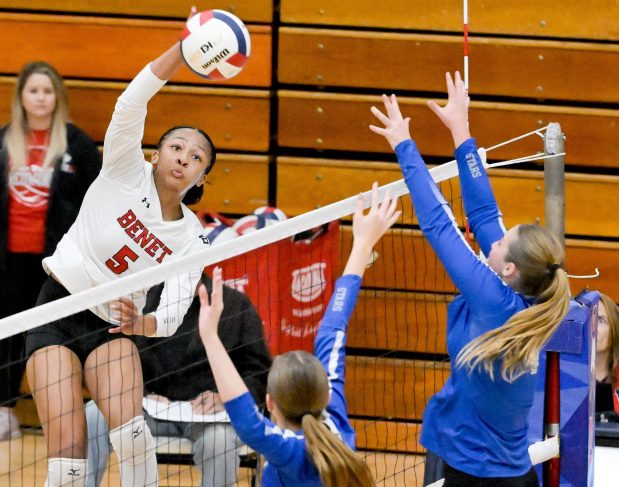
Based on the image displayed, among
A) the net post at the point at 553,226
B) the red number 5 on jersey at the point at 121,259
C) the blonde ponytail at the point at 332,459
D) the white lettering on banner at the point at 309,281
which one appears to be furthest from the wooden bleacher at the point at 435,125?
the blonde ponytail at the point at 332,459

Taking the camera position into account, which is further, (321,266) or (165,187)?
(321,266)

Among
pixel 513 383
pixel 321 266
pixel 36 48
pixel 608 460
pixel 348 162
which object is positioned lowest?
pixel 608 460

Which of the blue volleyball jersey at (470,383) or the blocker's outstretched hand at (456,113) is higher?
the blocker's outstretched hand at (456,113)

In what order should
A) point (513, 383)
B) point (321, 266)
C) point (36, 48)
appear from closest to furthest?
1. point (513, 383)
2. point (321, 266)
3. point (36, 48)

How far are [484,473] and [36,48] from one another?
415 cm

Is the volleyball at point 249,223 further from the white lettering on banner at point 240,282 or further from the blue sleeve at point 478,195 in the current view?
the blue sleeve at point 478,195

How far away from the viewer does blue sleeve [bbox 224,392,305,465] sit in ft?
10.6

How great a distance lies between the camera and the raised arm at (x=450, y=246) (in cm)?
357

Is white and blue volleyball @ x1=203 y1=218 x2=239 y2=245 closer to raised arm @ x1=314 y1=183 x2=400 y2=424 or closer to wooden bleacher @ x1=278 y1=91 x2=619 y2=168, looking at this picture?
wooden bleacher @ x1=278 y1=91 x2=619 y2=168

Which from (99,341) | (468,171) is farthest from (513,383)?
(99,341)

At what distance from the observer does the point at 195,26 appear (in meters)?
4.73

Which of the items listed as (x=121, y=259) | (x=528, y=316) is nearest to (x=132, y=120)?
(x=121, y=259)

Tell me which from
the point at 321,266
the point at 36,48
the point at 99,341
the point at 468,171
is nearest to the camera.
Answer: the point at 468,171

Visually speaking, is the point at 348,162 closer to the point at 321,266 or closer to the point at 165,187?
the point at 321,266
